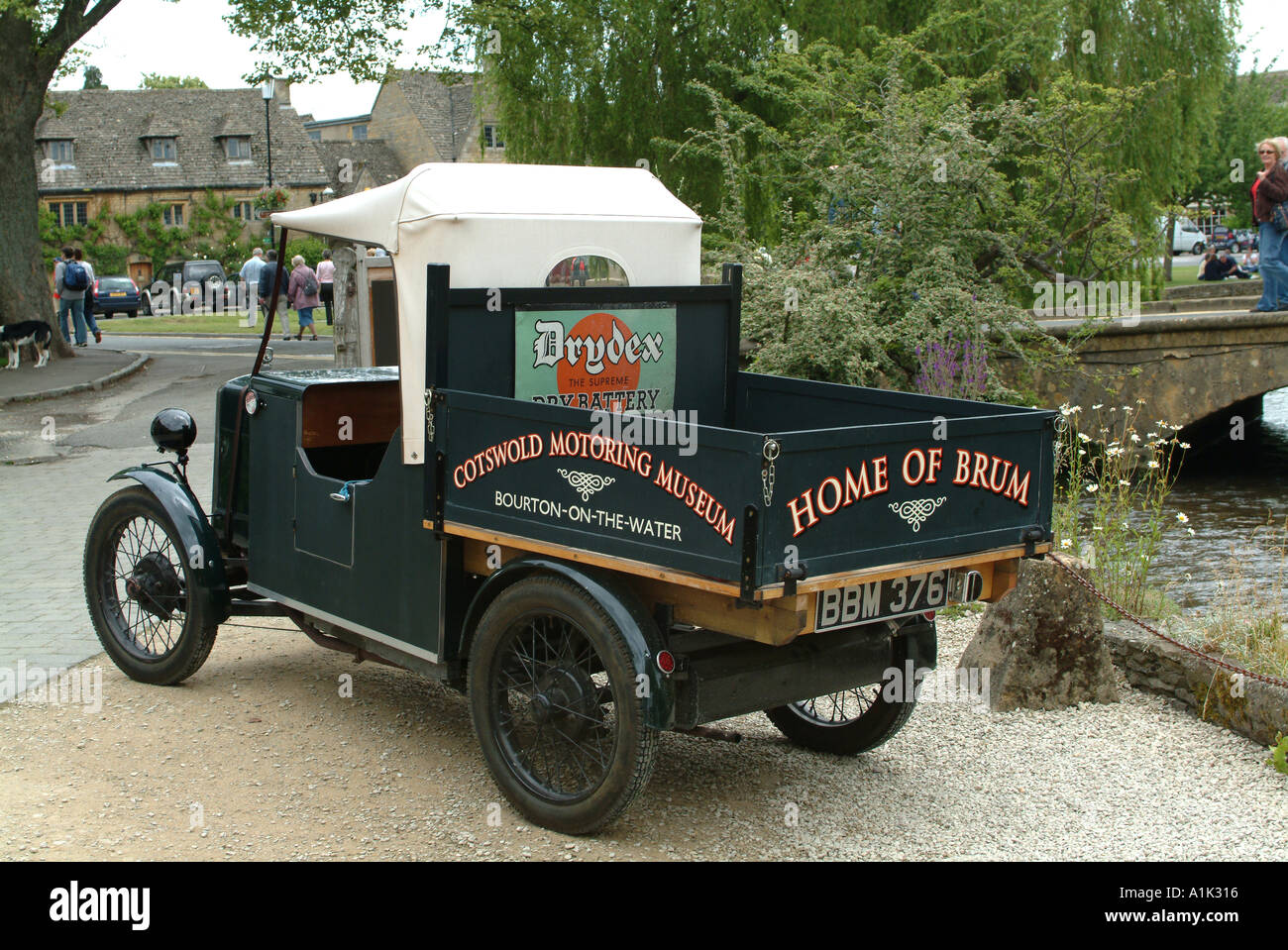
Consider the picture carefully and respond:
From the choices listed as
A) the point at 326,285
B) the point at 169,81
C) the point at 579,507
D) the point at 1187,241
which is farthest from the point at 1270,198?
the point at 169,81

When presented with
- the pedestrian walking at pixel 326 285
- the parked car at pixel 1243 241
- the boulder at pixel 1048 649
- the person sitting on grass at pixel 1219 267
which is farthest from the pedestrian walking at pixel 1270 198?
the parked car at pixel 1243 241

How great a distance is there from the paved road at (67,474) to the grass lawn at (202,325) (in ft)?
16.5

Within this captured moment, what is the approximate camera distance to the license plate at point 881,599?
13.7 ft

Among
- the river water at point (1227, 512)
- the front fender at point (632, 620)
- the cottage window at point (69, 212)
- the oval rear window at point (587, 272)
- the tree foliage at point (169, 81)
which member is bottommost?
the river water at point (1227, 512)

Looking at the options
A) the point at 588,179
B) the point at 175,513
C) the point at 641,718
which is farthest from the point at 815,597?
the point at 175,513

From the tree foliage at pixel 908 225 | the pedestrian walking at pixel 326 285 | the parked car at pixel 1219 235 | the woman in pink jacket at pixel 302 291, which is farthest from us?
the parked car at pixel 1219 235

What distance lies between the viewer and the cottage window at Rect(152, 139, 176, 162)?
195 feet

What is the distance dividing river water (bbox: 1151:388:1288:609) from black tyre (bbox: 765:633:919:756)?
3.09 meters

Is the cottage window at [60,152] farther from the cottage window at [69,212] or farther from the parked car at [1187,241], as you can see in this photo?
the parked car at [1187,241]

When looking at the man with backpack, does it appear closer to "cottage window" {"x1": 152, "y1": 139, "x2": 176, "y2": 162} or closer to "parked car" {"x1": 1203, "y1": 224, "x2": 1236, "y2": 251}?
"cottage window" {"x1": 152, "y1": 139, "x2": 176, "y2": 162}

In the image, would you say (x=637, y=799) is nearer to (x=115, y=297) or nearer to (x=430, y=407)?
(x=430, y=407)

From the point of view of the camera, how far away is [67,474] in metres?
12.4

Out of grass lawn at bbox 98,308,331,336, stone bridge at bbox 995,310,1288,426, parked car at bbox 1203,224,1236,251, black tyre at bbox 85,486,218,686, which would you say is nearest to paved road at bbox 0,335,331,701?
black tyre at bbox 85,486,218,686

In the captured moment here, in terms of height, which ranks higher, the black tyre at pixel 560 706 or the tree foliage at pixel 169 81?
the tree foliage at pixel 169 81
